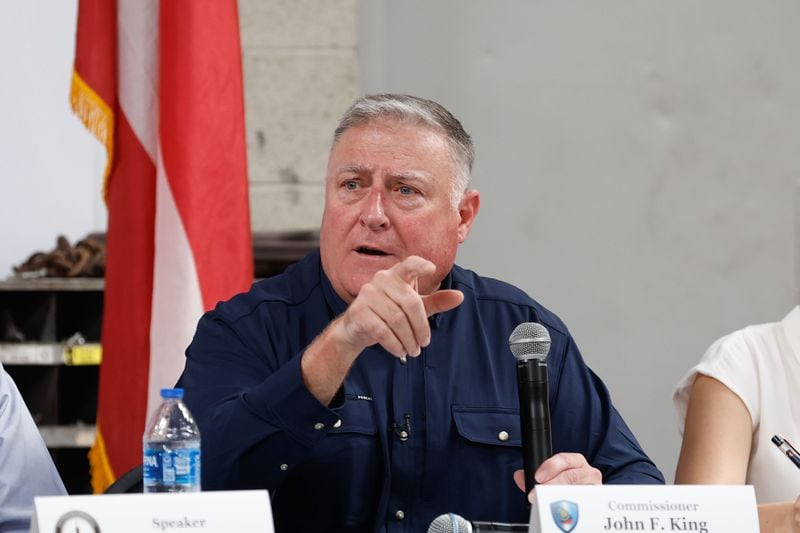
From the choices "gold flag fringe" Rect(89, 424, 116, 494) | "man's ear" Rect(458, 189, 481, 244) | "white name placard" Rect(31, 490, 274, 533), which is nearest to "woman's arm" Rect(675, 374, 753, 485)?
"man's ear" Rect(458, 189, 481, 244)

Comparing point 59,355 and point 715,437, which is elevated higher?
point 715,437

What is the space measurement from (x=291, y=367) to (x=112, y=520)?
0.50 m

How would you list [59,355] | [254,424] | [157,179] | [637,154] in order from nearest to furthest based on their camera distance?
[254,424], [157,179], [637,154], [59,355]

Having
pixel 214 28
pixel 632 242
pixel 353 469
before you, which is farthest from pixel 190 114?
pixel 632 242

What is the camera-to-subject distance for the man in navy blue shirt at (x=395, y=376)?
1944 mm

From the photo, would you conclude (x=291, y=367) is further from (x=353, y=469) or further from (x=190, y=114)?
(x=190, y=114)

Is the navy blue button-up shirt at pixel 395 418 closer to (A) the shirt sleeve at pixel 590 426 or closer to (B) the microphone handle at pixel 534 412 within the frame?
(A) the shirt sleeve at pixel 590 426

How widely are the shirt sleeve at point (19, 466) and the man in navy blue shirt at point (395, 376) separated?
26 cm

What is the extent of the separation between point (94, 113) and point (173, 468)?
177cm

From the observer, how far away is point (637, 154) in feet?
12.8

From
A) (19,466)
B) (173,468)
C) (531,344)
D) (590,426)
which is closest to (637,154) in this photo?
(590,426)

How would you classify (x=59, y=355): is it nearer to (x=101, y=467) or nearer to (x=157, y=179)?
(x=101, y=467)

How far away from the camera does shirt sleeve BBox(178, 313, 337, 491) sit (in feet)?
5.60

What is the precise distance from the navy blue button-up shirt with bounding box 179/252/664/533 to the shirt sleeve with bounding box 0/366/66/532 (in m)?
0.26
